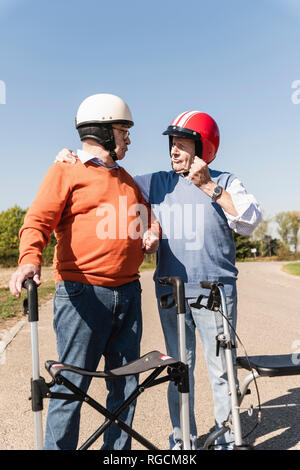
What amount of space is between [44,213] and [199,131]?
133 centimetres

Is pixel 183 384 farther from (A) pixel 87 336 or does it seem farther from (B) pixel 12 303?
(B) pixel 12 303

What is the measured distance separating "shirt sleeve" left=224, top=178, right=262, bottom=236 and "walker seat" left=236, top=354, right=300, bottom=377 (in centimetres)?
88

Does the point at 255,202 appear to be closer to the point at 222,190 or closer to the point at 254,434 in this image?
the point at 222,190

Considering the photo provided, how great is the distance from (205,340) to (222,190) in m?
1.09

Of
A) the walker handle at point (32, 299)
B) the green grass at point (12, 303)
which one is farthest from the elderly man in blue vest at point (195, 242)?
the green grass at point (12, 303)

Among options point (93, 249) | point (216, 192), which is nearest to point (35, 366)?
point (93, 249)

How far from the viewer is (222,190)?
3.22m

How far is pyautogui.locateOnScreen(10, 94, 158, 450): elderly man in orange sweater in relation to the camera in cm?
288

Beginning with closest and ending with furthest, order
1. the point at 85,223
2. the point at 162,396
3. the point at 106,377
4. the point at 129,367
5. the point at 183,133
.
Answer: the point at 106,377 < the point at 129,367 < the point at 85,223 < the point at 183,133 < the point at 162,396

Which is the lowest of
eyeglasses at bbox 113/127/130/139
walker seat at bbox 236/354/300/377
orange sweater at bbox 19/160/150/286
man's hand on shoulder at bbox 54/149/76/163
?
walker seat at bbox 236/354/300/377

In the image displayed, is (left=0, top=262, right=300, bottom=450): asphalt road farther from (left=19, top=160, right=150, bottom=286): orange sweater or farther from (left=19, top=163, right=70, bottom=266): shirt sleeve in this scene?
(left=19, top=163, right=70, bottom=266): shirt sleeve

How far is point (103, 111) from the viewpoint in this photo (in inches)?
121

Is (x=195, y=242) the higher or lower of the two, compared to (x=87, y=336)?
higher

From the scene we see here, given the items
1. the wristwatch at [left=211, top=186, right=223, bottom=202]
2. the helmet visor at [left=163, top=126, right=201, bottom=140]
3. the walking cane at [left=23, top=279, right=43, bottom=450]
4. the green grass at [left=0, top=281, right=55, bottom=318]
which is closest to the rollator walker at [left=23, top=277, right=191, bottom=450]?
the walking cane at [left=23, top=279, right=43, bottom=450]
